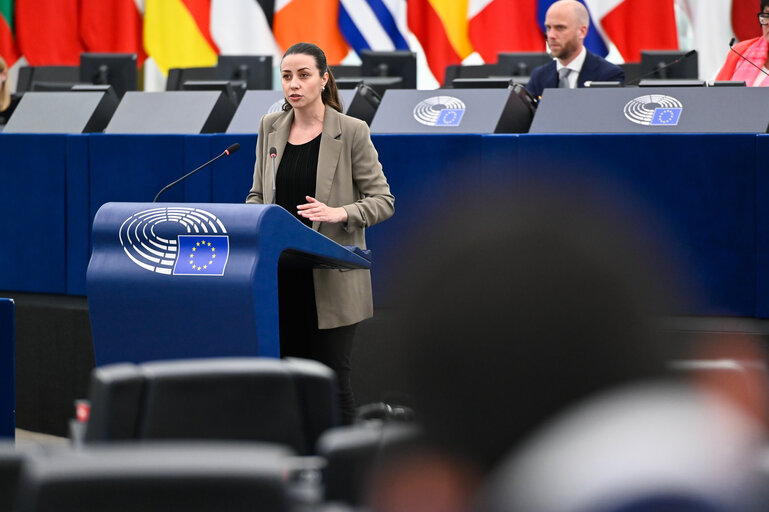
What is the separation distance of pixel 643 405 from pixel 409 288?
0.20 metres

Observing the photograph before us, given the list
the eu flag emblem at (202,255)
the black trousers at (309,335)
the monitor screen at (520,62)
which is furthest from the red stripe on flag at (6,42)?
the eu flag emblem at (202,255)

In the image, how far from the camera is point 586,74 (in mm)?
4910

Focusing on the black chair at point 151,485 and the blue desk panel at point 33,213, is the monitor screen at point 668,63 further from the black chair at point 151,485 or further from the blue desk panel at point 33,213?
the black chair at point 151,485

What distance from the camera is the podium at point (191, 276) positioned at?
8.20ft

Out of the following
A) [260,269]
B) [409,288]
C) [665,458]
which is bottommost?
[260,269]

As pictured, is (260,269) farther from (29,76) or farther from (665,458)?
(29,76)

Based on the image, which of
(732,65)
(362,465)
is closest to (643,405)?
(362,465)

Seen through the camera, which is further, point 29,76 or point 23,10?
point 23,10

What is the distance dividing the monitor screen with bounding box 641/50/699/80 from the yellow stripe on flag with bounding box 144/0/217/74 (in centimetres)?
423

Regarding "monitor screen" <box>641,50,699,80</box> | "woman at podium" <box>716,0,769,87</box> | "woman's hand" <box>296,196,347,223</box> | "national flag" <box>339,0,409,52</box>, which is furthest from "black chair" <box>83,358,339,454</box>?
"national flag" <box>339,0,409,52</box>

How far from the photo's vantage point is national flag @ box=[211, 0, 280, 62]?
28.9ft

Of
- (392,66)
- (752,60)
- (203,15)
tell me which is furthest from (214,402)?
(203,15)

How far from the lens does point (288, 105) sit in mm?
3037

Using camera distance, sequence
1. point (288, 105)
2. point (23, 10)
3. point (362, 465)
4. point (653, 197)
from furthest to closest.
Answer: point (23, 10) → point (653, 197) → point (288, 105) → point (362, 465)
